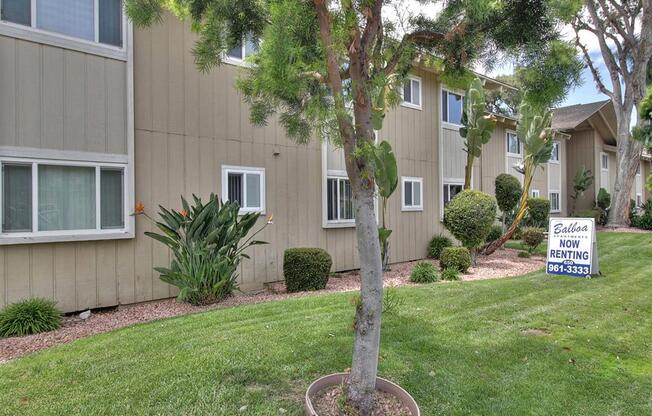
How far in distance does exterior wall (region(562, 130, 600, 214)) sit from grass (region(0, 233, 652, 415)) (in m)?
19.6

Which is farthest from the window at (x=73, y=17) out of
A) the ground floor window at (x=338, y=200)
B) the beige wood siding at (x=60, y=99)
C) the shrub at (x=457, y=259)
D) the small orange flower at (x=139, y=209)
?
the shrub at (x=457, y=259)

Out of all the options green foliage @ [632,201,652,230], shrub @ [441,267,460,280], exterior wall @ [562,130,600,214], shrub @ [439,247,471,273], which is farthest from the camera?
exterior wall @ [562,130,600,214]

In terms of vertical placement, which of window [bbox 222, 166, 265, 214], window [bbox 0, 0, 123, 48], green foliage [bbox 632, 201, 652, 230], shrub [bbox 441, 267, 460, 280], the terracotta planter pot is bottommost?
shrub [bbox 441, 267, 460, 280]

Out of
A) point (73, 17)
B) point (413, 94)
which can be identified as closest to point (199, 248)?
point (73, 17)

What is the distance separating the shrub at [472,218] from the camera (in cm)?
1073

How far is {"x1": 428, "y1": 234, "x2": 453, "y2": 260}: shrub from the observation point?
12703 millimetres

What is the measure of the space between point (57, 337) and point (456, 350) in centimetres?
500

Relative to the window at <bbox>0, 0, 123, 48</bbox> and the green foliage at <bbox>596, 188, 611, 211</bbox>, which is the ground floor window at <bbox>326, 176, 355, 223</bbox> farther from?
the green foliage at <bbox>596, 188, 611, 211</bbox>

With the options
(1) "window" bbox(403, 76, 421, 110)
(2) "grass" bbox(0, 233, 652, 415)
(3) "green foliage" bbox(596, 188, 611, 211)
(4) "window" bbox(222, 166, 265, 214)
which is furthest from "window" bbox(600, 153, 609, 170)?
(4) "window" bbox(222, 166, 265, 214)

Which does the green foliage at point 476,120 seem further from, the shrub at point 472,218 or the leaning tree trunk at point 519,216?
the shrub at point 472,218

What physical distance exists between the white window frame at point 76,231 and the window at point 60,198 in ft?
0.04

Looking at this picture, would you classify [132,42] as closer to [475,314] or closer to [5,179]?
[5,179]

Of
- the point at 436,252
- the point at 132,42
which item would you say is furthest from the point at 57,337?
the point at 436,252

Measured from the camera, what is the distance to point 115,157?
6.88m
